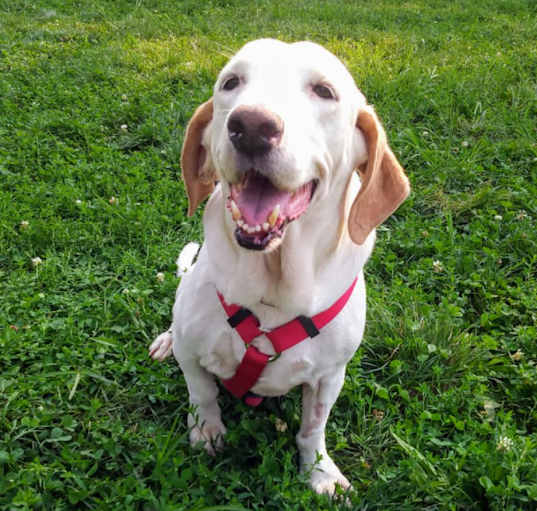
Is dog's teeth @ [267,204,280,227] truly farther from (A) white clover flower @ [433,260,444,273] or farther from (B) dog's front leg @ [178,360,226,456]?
(A) white clover flower @ [433,260,444,273]

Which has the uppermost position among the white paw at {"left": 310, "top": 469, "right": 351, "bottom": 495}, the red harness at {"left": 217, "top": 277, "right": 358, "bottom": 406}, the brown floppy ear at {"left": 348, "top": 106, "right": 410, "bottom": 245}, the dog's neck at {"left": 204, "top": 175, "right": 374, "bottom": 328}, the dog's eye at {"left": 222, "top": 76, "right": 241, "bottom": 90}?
the dog's eye at {"left": 222, "top": 76, "right": 241, "bottom": 90}

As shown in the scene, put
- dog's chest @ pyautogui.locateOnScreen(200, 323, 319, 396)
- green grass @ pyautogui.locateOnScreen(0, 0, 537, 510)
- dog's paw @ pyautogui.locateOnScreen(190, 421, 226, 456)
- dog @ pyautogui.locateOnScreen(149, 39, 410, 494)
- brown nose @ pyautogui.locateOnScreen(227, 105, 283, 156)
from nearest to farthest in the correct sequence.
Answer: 1. brown nose @ pyautogui.locateOnScreen(227, 105, 283, 156)
2. dog @ pyautogui.locateOnScreen(149, 39, 410, 494)
3. dog's chest @ pyautogui.locateOnScreen(200, 323, 319, 396)
4. green grass @ pyautogui.locateOnScreen(0, 0, 537, 510)
5. dog's paw @ pyautogui.locateOnScreen(190, 421, 226, 456)

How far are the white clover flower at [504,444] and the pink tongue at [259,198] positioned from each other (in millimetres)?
1512

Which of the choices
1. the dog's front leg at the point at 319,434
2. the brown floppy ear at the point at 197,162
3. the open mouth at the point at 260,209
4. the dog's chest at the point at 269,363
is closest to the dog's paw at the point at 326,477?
the dog's front leg at the point at 319,434

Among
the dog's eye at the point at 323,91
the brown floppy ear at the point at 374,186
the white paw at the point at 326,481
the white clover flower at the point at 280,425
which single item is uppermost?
the dog's eye at the point at 323,91

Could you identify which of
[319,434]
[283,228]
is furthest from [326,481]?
[283,228]

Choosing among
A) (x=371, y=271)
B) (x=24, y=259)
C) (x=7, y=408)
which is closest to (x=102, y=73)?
(x=24, y=259)

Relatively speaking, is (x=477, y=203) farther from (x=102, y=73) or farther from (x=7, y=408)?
(x=102, y=73)

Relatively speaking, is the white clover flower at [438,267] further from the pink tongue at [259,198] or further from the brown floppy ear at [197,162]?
the pink tongue at [259,198]

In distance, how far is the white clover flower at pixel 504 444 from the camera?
7.53 feet

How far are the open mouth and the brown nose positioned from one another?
0.43 feet

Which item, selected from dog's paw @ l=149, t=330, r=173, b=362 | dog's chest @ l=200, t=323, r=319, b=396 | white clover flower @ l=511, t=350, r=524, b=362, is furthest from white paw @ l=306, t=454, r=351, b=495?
white clover flower @ l=511, t=350, r=524, b=362

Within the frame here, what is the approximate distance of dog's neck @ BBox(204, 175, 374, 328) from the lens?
1.94m

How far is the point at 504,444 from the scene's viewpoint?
7.59ft
